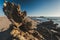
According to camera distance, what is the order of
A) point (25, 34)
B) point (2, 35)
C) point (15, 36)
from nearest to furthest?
point (15, 36) < point (25, 34) < point (2, 35)

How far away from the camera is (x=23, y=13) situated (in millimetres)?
14367

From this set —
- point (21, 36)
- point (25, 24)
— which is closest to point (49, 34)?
point (25, 24)

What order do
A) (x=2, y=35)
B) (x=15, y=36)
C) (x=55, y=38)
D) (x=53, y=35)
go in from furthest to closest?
1. (x=53, y=35)
2. (x=55, y=38)
3. (x=2, y=35)
4. (x=15, y=36)

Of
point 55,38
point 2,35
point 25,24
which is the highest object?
point 25,24

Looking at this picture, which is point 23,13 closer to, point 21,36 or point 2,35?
point 21,36

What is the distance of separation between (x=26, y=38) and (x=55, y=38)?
10259 millimetres

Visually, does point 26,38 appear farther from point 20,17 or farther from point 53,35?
point 53,35

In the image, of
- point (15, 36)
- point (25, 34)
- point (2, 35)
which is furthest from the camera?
point (2, 35)

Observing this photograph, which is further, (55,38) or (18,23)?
(55,38)

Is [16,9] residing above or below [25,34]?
above

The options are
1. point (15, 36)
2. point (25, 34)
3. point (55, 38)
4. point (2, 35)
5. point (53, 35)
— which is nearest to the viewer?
point (15, 36)

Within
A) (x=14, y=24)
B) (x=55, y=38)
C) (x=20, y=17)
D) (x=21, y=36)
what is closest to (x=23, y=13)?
(x=20, y=17)

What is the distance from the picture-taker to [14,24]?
13.8 meters

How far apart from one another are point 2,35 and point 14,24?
3093 millimetres
